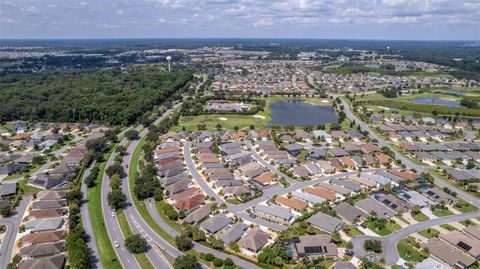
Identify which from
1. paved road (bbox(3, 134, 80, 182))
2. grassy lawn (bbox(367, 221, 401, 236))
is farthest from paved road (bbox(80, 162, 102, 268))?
grassy lawn (bbox(367, 221, 401, 236))

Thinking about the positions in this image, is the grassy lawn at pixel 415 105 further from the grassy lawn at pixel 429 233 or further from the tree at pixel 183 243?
the tree at pixel 183 243

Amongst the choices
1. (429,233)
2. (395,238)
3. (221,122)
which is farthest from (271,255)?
(221,122)

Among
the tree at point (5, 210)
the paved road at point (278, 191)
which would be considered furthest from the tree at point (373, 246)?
the tree at point (5, 210)

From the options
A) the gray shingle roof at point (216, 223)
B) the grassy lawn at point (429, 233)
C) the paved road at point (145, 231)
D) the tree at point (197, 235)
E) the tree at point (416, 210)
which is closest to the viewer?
the paved road at point (145, 231)

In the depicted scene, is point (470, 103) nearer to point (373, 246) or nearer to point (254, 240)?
point (373, 246)

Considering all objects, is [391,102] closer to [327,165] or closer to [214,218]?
[327,165]
